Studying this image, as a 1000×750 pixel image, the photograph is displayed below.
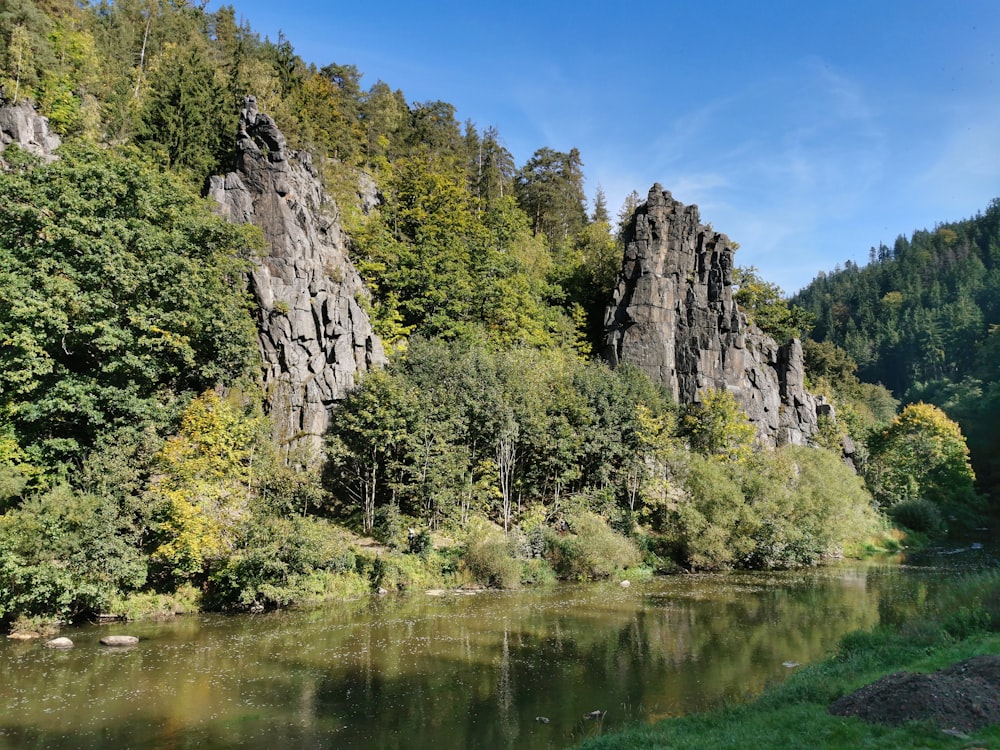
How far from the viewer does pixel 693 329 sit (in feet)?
201

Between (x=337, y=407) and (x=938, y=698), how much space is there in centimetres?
3516

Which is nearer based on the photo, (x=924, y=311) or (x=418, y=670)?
(x=418, y=670)

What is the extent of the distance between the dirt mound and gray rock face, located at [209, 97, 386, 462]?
31.8 metres

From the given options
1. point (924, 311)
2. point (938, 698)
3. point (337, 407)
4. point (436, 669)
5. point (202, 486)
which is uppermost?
point (924, 311)

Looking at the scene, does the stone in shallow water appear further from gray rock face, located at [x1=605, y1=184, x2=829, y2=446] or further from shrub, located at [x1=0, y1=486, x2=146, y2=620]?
gray rock face, located at [x1=605, y1=184, x2=829, y2=446]

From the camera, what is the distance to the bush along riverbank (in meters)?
9.76

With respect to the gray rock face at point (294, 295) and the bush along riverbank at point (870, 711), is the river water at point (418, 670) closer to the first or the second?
the bush along riverbank at point (870, 711)

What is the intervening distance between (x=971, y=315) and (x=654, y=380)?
119 m

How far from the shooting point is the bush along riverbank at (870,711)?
976 cm

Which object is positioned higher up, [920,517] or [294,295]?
[294,295]

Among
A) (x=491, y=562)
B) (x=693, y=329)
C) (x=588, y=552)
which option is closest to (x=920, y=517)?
(x=693, y=329)

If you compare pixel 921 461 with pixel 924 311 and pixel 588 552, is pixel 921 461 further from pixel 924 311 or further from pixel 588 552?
pixel 924 311

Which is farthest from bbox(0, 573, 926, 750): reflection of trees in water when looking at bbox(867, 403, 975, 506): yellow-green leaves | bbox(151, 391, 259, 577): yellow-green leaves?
bbox(867, 403, 975, 506): yellow-green leaves

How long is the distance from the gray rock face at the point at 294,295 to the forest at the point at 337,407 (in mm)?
2189
